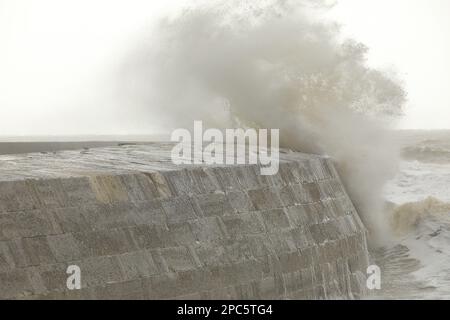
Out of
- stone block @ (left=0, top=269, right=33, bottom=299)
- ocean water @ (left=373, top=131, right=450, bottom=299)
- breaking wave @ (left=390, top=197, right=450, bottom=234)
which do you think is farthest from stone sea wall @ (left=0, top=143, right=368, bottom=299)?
breaking wave @ (left=390, top=197, right=450, bottom=234)

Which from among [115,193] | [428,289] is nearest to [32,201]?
[115,193]

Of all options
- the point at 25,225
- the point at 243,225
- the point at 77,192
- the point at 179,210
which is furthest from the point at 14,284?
the point at 243,225

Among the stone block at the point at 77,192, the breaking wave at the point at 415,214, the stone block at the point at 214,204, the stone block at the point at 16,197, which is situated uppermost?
the breaking wave at the point at 415,214

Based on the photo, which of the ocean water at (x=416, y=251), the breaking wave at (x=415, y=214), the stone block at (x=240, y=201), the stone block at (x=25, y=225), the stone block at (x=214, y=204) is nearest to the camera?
the stone block at (x=25, y=225)

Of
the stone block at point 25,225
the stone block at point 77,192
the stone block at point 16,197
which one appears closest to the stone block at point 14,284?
the stone block at point 25,225

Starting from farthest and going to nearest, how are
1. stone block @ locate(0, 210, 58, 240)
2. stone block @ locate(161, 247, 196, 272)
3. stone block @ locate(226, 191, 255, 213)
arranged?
1. stone block @ locate(226, 191, 255, 213)
2. stone block @ locate(161, 247, 196, 272)
3. stone block @ locate(0, 210, 58, 240)

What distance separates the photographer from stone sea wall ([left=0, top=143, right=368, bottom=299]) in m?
7.03

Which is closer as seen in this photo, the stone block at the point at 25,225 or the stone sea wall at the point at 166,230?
the stone block at the point at 25,225

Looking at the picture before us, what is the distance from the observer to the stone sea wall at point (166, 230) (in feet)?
23.1

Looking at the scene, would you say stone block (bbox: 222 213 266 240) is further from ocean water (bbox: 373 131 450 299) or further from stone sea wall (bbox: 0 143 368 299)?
ocean water (bbox: 373 131 450 299)

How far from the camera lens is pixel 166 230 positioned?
7.91 m

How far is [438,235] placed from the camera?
1483cm

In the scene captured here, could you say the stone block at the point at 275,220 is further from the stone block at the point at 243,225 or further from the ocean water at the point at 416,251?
the ocean water at the point at 416,251
